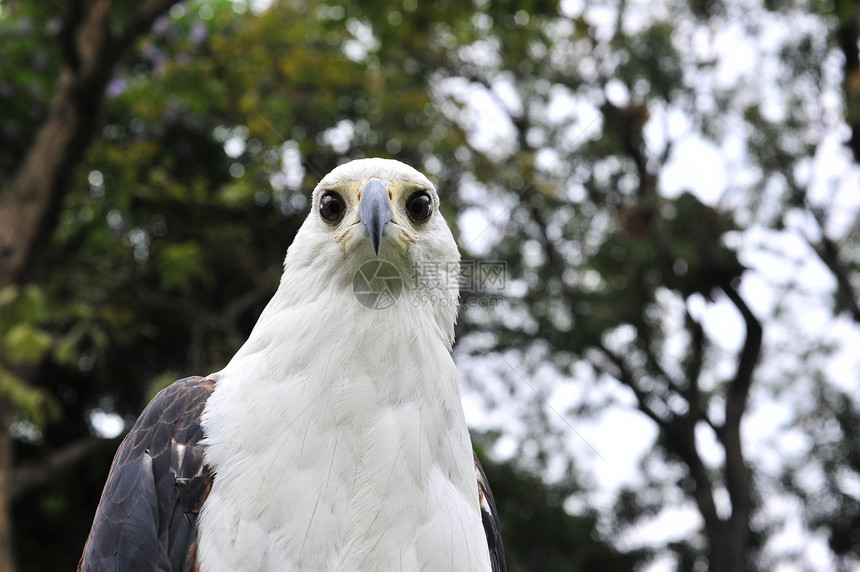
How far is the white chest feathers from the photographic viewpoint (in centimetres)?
246

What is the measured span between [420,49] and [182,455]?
8.18 m

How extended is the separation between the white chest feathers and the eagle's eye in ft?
1.58

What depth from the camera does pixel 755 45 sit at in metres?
10.1

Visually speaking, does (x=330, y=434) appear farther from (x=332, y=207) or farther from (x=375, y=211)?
(x=332, y=207)

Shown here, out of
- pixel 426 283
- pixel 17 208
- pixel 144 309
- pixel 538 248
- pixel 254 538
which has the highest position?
pixel 426 283

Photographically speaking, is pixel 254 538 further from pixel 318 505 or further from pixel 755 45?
pixel 755 45

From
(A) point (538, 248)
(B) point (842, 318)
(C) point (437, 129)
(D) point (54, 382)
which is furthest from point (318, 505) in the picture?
(D) point (54, 382)

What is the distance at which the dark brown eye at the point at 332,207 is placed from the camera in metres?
2.91

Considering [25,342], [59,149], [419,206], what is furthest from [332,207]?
[59,149]

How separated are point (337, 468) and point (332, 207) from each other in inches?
37.2

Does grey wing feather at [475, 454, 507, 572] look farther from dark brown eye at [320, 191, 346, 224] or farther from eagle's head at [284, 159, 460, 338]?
dark brown eye at [320, 191, 346, 224]

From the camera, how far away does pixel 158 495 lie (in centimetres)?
266

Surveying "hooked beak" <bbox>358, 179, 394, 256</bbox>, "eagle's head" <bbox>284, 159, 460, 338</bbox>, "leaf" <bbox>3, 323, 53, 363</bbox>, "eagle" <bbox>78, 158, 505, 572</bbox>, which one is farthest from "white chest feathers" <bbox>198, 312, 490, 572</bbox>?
"leaf" <bbox>3, 323, 53, 363</bbox>

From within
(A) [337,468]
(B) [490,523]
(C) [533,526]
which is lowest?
(C) [533,526]
